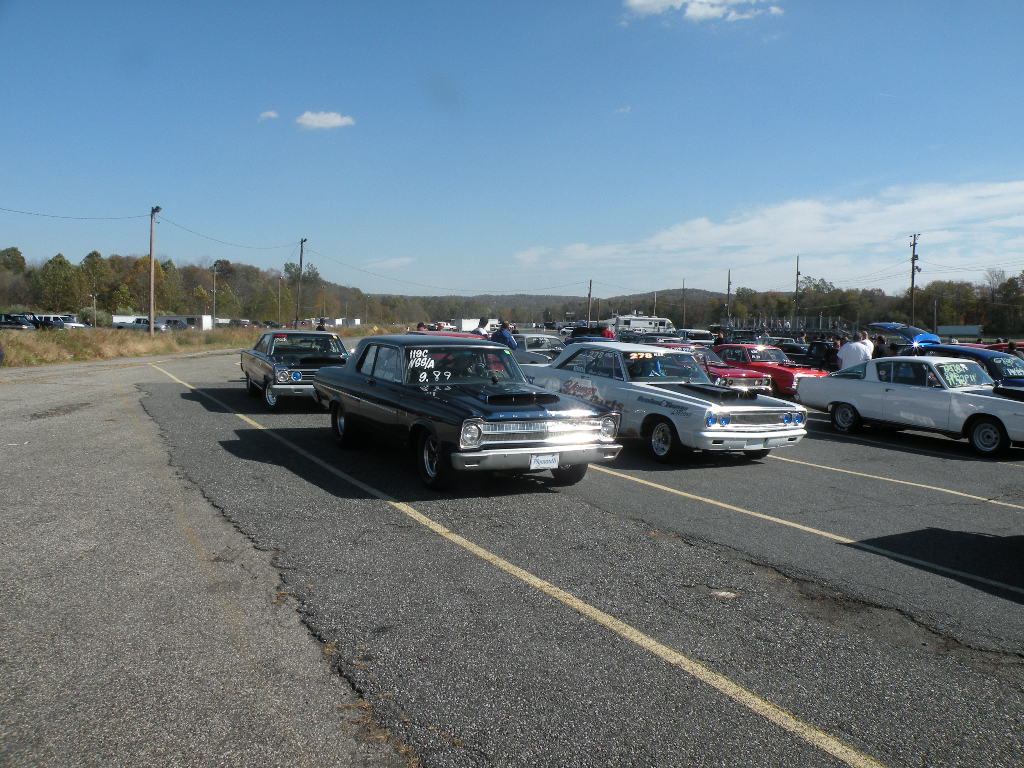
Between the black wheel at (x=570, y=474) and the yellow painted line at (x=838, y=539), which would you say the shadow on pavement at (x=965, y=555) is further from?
the black wheel at (x=570, y=474)

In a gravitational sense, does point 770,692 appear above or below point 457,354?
below

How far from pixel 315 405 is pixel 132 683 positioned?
12047 millimetres

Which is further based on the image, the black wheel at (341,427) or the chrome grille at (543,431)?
the black wheel at (341,427)

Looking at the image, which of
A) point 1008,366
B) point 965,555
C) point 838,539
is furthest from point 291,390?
point 1008,366

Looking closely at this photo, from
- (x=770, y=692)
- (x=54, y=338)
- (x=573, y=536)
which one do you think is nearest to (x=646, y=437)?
(x=573, y=536)

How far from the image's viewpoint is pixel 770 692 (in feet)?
12.1

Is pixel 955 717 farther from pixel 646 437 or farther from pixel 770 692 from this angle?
pixel 646 437

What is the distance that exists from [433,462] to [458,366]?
4.53 ft

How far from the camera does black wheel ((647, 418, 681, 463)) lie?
9844mm

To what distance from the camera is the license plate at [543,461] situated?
24.7 ft

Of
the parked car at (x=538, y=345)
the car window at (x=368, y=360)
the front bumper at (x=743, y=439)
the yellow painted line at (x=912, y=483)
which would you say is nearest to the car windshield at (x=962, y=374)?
the yellow painted line at (x=912, y=483)

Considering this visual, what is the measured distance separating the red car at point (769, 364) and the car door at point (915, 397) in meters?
6.15

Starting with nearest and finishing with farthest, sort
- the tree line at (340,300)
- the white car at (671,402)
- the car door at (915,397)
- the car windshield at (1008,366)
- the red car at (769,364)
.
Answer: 1. the white car at (671,402)
2. the car door at (915,397)
3. the car windshield at (1008,366)
4. the red car at (769,364)
5. the tree line at (340,300)

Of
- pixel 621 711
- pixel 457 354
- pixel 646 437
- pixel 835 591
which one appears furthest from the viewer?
pixel 646 437
